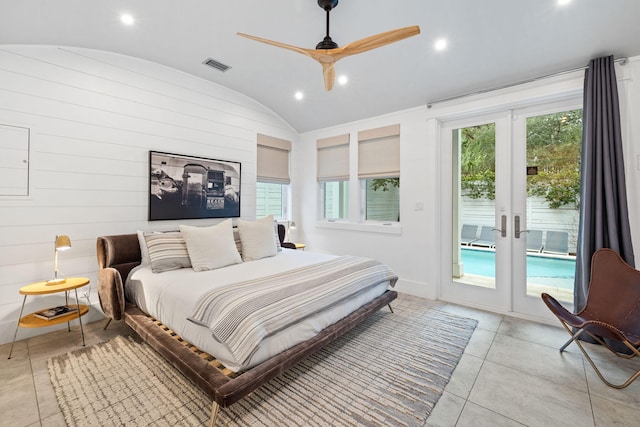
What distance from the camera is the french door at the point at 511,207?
303cm

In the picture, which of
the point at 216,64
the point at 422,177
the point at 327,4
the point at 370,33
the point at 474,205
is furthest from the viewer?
the point at 422,177

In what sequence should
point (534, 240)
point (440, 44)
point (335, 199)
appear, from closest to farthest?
1. point (440, 44)
2. point (534, 240)
3. point (335, 199)

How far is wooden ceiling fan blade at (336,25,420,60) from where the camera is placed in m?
1.88

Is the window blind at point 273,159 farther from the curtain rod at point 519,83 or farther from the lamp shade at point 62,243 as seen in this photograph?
the lamp shade at point 62,243

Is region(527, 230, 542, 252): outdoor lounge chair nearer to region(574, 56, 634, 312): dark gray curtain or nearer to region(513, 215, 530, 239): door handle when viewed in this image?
region(513, 215, 530, 239): door handle

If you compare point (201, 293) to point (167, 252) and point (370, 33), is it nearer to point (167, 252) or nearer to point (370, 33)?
point (167, 252)

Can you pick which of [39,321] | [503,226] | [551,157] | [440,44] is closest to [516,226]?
[503,226]

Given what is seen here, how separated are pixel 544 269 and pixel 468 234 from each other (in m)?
0.85

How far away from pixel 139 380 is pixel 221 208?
2331 mm

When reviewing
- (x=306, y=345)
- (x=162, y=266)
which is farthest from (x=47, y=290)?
(x=306, y=345)

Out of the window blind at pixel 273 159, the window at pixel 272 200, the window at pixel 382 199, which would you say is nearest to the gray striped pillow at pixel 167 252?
the window at pixel 272 200

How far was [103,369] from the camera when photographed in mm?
2182

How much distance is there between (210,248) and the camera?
114 inches

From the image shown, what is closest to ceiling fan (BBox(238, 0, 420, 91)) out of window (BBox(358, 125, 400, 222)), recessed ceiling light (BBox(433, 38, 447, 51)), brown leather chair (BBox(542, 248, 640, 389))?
recessed ceiling light (BBox(433, 38, 447, 51))
